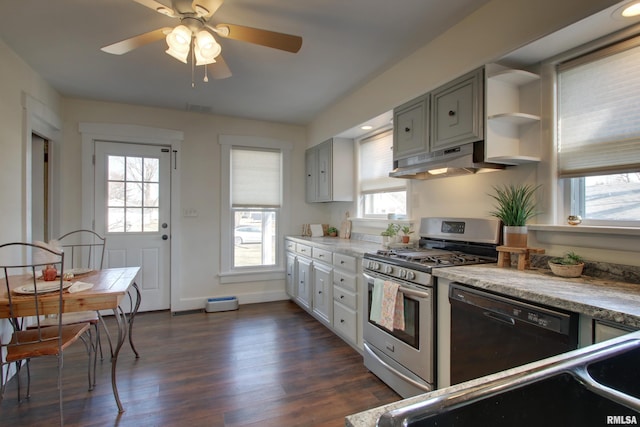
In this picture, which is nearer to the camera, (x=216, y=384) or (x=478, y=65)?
(x=478, y=65)

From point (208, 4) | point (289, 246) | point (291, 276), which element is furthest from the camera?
point (289, 246)

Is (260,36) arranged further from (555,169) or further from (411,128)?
(555,169)

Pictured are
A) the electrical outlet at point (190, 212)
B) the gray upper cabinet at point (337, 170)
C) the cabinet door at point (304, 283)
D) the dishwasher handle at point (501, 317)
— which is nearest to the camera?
the dishwasher handle at point (501, 317)

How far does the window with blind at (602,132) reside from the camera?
5.23 ft

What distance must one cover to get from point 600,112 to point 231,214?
378cm


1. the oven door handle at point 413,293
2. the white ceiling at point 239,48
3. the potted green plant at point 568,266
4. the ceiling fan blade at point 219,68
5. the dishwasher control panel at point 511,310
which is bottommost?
the oven door handle at point 413,293

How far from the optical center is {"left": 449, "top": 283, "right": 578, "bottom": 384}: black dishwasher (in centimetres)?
126

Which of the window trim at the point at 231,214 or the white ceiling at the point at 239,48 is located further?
the window trim at the point at 231,214

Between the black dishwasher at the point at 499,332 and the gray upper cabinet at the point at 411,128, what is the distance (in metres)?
1.17

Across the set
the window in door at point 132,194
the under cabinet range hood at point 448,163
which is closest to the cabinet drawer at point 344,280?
the under cabinet range hood at point 448,163

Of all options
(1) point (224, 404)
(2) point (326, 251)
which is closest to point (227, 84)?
(2) point (326, 251)

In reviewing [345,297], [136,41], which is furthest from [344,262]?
[136,41]

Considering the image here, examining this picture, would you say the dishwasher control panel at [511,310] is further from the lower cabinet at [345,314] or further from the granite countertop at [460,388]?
the lower cabinet at [345,314]

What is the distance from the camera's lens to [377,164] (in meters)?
3.57
